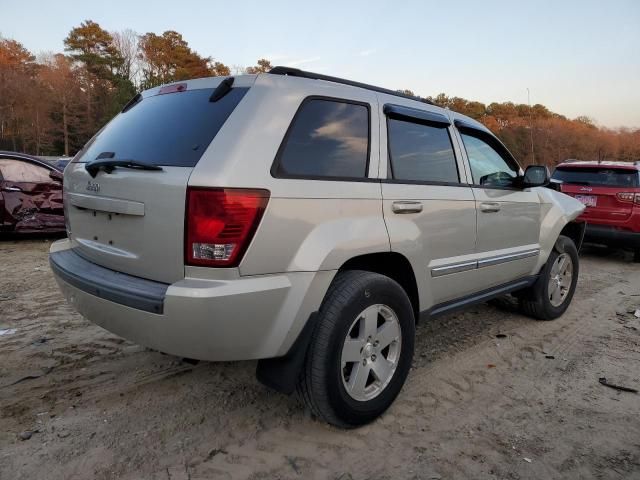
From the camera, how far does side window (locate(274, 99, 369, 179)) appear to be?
2338 millimetres

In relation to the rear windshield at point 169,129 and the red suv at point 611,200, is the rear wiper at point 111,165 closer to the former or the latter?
the rear windshield at point 169,129

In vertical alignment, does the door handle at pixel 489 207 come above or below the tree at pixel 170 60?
below

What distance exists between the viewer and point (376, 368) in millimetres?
2693

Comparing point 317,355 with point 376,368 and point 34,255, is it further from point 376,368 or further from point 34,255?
point 34,255

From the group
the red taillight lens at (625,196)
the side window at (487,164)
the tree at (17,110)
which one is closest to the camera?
the side window at (487,164)

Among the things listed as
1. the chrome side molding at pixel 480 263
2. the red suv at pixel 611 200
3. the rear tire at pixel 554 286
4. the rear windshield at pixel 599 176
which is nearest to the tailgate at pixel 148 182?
the chrome side molding at pixel 480 263

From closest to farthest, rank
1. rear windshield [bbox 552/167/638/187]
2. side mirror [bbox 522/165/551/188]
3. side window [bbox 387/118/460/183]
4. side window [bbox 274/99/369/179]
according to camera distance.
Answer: side window [bbox 274/99/369/179] < side window [bbox 387/118/460/183] < side mirror [bbox 522/165/551/188] < rear windshield [bbox 552/167/638/187]

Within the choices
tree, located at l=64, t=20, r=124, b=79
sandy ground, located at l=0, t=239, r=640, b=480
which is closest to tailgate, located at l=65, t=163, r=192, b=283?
sandy ground, located at l=0, t=239, r=640, b=480

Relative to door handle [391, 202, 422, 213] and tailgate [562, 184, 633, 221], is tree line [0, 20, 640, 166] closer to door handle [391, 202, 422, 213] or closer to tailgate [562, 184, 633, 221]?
tailgate [562, 184, 633, 221]

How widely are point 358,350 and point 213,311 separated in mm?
889

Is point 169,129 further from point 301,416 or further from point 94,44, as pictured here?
point 94,44

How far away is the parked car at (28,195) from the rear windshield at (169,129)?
5.82 m

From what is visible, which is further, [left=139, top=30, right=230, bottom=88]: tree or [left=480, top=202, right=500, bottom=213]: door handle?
[left=139, top=30, right=230, bottom=88]: tree

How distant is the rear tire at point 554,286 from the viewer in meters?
4.44
